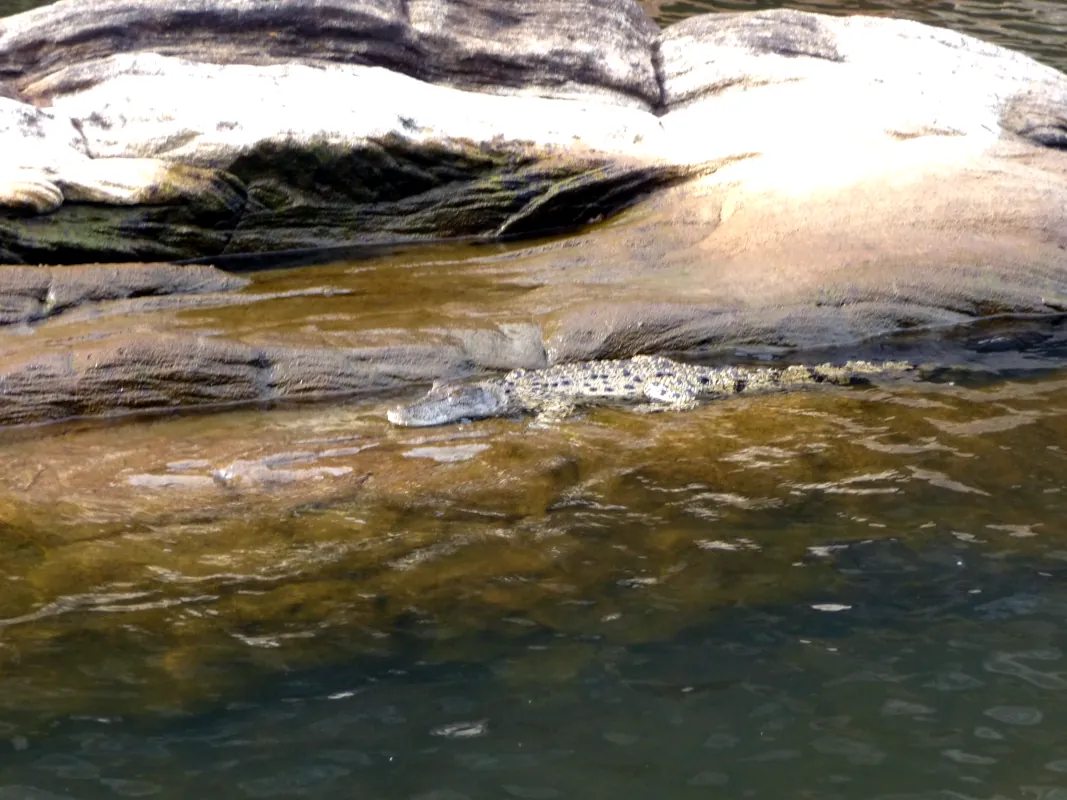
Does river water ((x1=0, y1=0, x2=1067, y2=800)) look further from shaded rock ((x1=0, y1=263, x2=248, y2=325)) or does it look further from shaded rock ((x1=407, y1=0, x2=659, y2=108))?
shaded rock ((x1=407, y1=0, x2=659, y2=108))

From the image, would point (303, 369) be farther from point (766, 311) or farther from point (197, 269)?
point (766, 311)

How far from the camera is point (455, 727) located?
3557 millimetres

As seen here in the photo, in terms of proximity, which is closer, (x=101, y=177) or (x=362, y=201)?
(x=101, y=177)

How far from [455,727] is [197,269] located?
369 centimetres

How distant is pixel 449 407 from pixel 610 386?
87 centimetres

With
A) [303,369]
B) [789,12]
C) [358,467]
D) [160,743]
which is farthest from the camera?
[789,12]

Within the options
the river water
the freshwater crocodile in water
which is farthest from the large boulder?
the river water

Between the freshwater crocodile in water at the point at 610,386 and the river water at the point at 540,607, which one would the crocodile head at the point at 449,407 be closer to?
the freshwater crocodile in water at the point at 610,386

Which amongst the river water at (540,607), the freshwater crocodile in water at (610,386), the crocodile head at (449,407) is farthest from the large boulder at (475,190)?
the river water at (540,607)

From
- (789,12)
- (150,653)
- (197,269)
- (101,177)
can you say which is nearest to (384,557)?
(150,653)

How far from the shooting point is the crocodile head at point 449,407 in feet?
17.1

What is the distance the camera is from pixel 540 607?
13.5ft

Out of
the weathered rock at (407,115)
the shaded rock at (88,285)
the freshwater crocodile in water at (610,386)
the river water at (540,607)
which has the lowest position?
the river water at (540,607)

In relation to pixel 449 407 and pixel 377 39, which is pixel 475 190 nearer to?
pixel 377 39
